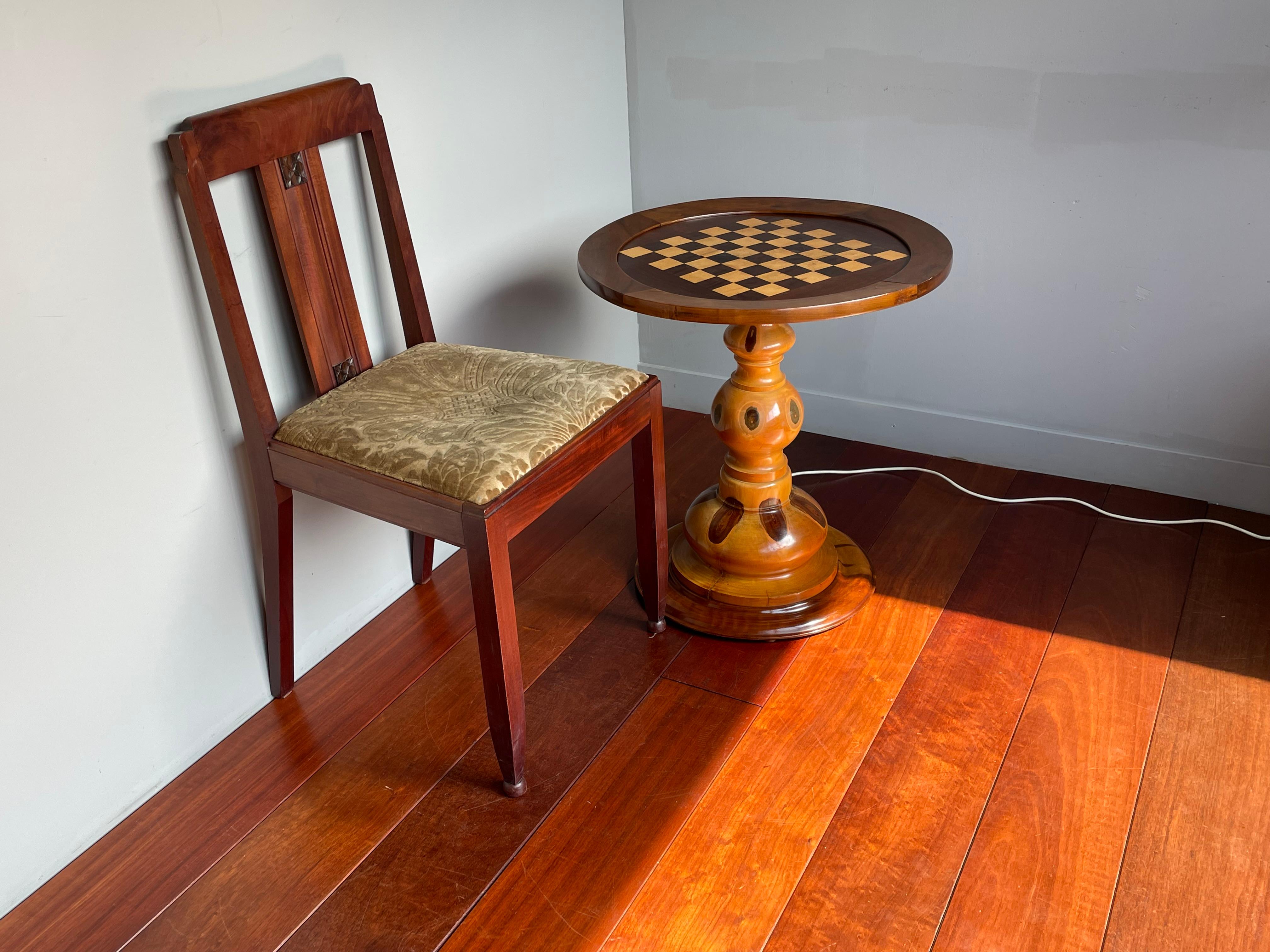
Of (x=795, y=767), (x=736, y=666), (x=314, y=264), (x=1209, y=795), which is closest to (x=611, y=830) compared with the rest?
(x=795, y=767)

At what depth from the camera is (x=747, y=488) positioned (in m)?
1.88

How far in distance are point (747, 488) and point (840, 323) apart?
0.70m

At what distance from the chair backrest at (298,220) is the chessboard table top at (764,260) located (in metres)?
0.36

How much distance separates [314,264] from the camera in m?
1.59

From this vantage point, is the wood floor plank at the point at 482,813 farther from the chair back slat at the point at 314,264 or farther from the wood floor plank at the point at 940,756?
the chair back slat at the point at 314,264

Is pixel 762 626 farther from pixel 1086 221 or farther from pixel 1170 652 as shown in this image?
pixel 1086 221

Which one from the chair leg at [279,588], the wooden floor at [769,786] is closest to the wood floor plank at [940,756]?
the wooden floor at [769,786]

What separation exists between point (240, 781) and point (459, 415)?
25.7 inches

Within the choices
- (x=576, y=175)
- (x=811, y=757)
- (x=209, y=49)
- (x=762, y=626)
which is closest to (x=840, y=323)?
(x=576, y=175)

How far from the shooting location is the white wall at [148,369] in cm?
129

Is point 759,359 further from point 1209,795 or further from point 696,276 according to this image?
point 1209,795

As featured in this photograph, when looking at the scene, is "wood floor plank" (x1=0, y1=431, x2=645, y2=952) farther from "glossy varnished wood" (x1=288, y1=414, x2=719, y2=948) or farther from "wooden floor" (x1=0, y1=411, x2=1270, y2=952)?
"glossy varnished wood" (x1=288, y1=414, x2=719, y2=948)

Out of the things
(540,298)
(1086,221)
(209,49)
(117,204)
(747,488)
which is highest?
(209,49)

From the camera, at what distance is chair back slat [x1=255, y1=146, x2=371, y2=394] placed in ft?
5.02
